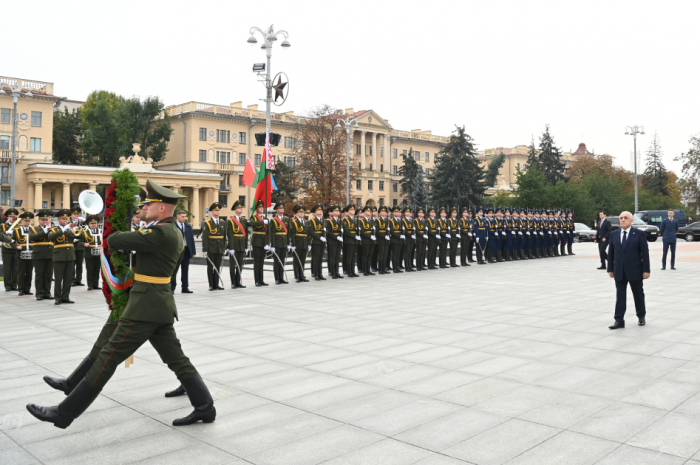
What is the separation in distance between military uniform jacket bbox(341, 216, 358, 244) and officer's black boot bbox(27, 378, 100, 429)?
1361cm

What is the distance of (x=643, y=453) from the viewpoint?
4207 mm

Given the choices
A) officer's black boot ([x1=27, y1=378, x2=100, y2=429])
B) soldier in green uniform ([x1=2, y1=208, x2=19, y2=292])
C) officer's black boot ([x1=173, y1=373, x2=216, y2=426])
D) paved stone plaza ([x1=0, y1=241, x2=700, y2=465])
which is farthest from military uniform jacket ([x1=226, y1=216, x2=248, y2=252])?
officer's black boot ([x1=27, y1=378, x2=100, y2=429])

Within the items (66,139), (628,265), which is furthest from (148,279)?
(66,139)

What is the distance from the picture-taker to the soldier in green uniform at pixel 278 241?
16.2m

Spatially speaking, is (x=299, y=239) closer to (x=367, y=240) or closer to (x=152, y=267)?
(x=367, y=240)

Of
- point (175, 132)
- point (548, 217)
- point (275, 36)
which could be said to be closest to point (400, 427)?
point (275, 36)

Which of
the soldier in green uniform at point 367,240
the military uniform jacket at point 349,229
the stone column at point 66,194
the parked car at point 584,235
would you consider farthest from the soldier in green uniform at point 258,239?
the stone column at point 66,194

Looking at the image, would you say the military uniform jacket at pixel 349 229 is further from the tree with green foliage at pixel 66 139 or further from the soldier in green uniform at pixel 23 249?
the tree with green foliage at pixel 66 139

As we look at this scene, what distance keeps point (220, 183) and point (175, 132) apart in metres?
9.34

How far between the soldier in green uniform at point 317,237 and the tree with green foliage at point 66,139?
64943 mm

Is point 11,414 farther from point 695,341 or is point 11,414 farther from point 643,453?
point 695,341

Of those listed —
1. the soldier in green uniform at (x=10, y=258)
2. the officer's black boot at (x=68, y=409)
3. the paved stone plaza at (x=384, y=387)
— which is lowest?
the paved stone plaza at (x=384, y=387)

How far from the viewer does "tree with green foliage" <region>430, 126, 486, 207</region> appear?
65.1 meters

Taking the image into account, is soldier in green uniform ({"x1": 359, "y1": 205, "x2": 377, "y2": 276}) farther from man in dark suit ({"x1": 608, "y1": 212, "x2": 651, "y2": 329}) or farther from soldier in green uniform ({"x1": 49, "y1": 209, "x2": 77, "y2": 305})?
man in dark suit ({"x1": 608, "y1": 212, "x2": 651, "y2": 329})
